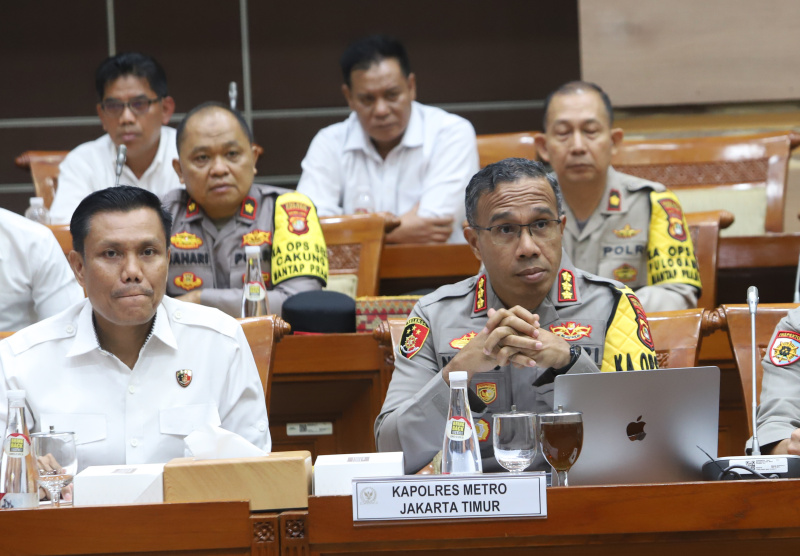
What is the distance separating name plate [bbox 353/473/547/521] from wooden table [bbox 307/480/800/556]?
0.01 metres

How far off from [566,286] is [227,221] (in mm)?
1285

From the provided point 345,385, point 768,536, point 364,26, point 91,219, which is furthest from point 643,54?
point 768,536

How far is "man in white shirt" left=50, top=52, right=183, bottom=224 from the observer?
3.72 m

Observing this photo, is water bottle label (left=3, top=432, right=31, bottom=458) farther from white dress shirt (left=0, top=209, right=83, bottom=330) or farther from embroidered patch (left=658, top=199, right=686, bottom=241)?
embroidered patch (left=658, top=199, right=686, bottom=241)

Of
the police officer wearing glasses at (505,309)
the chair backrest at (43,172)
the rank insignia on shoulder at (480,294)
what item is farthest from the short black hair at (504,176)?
the chair backrest at (43,172)

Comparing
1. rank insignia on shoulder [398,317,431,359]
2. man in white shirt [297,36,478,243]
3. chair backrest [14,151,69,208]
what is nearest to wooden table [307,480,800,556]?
rank insignia on shoulder [398,317,431,359]

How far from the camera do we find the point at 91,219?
199 cm

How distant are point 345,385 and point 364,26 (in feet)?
9.19

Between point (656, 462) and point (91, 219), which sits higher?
point (91, 219)

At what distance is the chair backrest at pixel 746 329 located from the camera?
2.08m

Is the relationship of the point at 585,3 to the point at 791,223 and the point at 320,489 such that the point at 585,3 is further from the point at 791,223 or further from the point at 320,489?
the point at 320,489

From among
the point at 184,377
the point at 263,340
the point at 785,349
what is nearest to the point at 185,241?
the point at 263,340

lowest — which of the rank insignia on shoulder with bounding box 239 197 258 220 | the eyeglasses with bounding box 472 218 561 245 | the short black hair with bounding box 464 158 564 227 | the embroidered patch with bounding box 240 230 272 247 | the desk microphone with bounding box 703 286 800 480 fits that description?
the desk microphone with bounding box 703 286 800 480

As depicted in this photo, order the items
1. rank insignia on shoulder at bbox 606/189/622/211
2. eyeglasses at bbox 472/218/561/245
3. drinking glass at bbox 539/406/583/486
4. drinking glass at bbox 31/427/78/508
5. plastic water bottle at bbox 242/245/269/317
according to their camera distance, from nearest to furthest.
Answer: drinking glass at bbox 539/406/583/486 → drinking glass at bbox 31/427/78/508 → eyeglasses at bbox 472/218/561/245 → plastic water bottle at bbox 242/245/269/317 → rank insignia on shoulder at bbox 606/189/622/211
